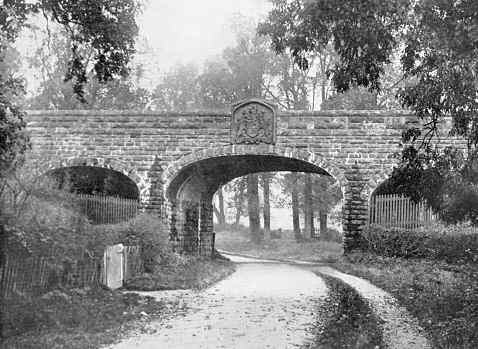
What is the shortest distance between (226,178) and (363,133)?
619cm

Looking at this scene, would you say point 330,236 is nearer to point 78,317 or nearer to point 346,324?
point 346,324

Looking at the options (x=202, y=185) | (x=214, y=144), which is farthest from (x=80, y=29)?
(x=202, y=185)

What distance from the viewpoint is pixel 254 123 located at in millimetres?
17312

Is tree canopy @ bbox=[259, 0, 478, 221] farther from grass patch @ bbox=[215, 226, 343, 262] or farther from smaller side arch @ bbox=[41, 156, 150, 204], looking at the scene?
grass patch @ bbox=[215, 226, 343, 262]

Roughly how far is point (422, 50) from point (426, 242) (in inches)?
292

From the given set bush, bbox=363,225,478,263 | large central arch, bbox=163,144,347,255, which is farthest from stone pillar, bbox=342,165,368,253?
bush, bbox=363,225,478,263

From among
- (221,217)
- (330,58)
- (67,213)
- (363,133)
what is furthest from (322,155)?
(221,217)

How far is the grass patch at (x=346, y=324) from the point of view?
21.4 feet

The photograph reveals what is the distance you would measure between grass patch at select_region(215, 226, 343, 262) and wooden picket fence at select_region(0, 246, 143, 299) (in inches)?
579

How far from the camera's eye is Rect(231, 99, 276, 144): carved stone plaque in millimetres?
17234

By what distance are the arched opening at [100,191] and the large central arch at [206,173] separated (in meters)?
1.45

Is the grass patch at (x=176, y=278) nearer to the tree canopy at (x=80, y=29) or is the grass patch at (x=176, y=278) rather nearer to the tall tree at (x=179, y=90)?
the tree canopy at (x=80, y=29)

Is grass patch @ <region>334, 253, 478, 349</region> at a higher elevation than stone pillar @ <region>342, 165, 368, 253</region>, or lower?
lower

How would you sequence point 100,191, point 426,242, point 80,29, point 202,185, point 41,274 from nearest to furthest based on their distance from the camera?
point 41,274, point 80,29, point 426,242, point 100,191, point 202,185
